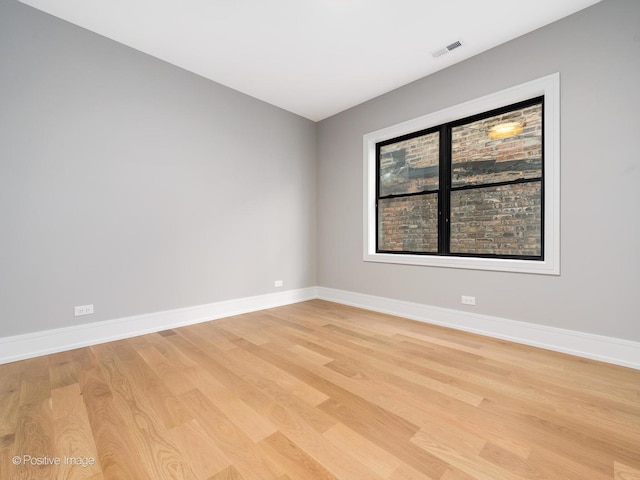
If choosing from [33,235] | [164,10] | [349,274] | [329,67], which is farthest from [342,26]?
[33,235]

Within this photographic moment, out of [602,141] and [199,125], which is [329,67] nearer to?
[199,125]

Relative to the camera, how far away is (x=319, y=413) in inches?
62.4

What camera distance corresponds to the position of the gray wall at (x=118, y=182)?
7.61 ft

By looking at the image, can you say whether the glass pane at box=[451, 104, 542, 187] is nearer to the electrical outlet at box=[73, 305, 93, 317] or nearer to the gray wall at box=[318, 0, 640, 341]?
the gray wall at box=[318, 0, 640, 341]

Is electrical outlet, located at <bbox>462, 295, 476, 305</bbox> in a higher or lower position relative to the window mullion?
lower

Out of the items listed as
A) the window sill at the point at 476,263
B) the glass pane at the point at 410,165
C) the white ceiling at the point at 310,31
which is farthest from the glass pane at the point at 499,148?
the window sill at the point at 476,263

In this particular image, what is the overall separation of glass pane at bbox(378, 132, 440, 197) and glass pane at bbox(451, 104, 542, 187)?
266 mm

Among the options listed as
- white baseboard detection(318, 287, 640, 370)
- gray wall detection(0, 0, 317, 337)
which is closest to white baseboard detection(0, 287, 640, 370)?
white baseboard detection(318, 287, 640, 370)

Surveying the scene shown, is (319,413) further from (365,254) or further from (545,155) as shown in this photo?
(545,155)

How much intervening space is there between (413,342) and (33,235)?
361 cm

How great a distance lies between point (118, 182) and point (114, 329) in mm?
1500

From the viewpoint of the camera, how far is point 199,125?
132 inches

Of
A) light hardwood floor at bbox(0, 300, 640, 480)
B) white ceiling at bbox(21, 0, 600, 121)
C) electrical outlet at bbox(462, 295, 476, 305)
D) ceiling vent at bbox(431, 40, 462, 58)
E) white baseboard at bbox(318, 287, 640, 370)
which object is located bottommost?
light hardwood floor at bbox(0, 300, 640, 480)

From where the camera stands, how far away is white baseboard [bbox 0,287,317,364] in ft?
7.55
